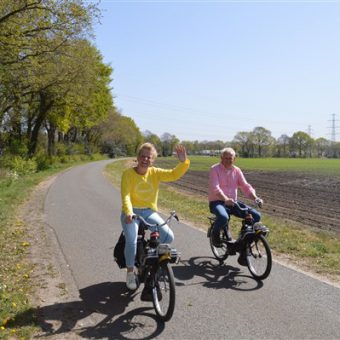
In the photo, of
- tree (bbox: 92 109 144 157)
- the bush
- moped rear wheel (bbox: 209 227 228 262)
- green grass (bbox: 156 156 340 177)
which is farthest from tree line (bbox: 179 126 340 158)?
moped rear wheel (bbox: 209 227 228 262)

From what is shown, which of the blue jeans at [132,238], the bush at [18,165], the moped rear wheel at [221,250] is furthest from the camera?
the bush at [18,165]

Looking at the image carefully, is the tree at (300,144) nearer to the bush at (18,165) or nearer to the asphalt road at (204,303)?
the bush at (18,165)

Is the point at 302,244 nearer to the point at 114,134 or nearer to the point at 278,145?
the point at 114,134

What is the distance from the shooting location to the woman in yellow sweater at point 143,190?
17.4ft

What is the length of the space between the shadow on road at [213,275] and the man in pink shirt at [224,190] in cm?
43

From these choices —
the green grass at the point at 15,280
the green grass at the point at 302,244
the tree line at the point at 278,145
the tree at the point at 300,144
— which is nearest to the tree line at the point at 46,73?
the green grass at the point at 15,280

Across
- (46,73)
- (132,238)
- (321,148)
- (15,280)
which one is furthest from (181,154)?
(321,148)

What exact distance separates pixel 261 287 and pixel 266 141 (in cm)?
15749

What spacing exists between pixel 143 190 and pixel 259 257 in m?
2.29

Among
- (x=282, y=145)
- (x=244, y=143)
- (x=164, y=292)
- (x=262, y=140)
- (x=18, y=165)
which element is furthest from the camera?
(x=244, y=143)

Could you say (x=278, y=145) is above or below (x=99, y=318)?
above

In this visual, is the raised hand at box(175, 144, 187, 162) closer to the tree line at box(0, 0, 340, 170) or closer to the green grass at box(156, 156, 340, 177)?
the tree line at box(0, 0, 340, 170)

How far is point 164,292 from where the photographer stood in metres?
4.91

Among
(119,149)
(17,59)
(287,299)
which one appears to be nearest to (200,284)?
(287,299)
